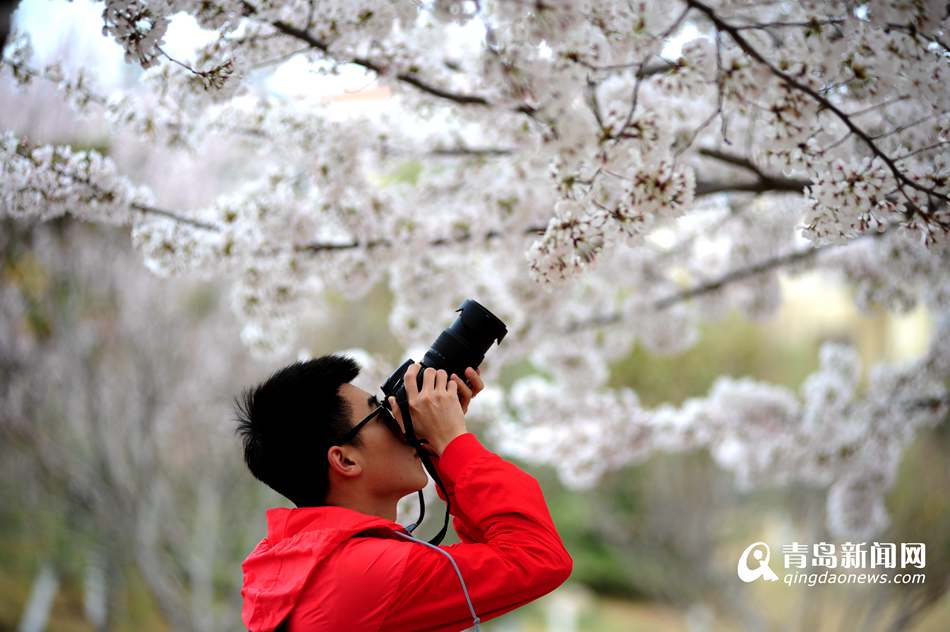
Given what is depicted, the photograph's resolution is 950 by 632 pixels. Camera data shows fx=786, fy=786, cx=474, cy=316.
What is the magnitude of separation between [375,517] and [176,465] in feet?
22.8

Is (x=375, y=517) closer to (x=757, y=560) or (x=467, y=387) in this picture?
(x=467, y=387)

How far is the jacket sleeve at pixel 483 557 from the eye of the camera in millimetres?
1422

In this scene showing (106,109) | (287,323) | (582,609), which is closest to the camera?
(106,109)

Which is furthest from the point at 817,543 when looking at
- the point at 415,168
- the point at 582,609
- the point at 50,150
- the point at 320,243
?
the point at 582,609

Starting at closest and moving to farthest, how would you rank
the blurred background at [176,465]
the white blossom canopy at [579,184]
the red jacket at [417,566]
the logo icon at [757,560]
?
the red jacket at [417,566] → the white blossom canopy at [579,184] → the logo icon at [757,560] → the blurred background at [176,465]

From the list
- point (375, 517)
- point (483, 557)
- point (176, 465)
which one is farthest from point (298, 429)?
point (176, 465)

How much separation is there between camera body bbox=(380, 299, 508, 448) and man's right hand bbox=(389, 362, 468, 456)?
0.05 m

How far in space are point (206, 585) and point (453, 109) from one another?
5.38m

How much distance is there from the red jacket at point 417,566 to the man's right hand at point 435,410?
0.10ft

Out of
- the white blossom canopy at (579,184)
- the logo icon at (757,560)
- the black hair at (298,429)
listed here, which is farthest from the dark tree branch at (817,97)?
the logo icon at (757,560)

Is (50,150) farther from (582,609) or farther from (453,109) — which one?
(582,609)

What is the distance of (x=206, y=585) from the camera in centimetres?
651

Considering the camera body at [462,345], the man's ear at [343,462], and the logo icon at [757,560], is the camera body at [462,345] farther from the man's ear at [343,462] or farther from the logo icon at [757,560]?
the logo icon at [757,560]

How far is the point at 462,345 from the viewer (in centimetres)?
165
